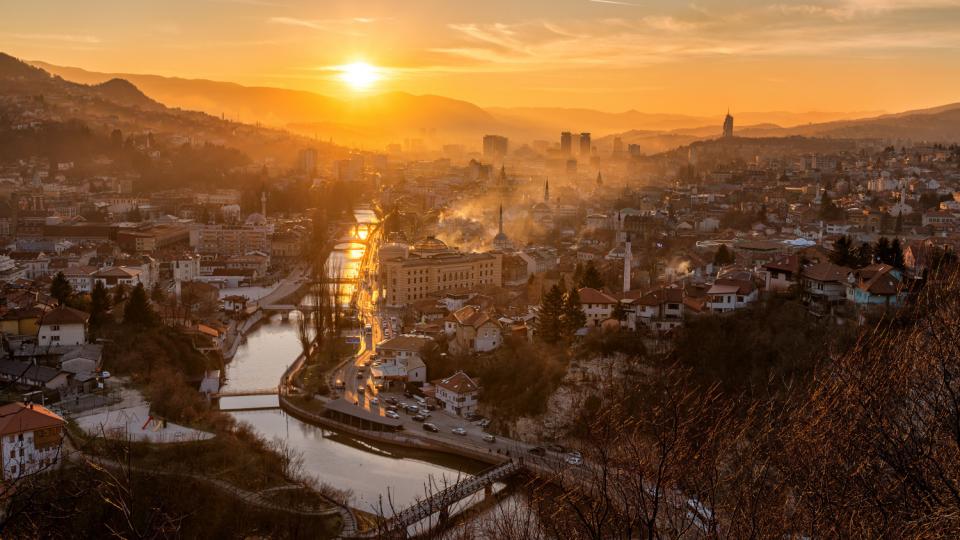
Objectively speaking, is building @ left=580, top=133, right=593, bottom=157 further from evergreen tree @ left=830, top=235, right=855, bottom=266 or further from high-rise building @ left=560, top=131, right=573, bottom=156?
evergreen tree @ left=830, top=235, right=855, bottom=266

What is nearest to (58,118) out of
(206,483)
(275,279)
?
(275,279)

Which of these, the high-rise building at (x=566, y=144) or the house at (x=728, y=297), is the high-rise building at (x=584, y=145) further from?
the house at (x=728, y=297)

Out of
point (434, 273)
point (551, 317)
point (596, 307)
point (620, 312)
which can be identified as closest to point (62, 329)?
point (551, 317)

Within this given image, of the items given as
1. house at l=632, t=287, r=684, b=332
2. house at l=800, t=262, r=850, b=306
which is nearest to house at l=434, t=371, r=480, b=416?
house at l=632, t=287, r=684, b=332

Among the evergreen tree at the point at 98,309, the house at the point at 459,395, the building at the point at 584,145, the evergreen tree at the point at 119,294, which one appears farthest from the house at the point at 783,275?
the building at the point at 584,145

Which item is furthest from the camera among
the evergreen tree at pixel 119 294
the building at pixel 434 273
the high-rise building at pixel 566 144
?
the high-rise building at pixel 566 144

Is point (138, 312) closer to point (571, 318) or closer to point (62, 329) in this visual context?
point (62, 329)

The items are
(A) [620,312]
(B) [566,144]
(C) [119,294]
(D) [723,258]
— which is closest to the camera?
(A) [620,312]
